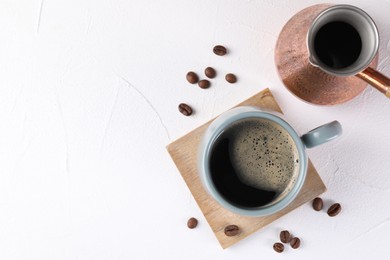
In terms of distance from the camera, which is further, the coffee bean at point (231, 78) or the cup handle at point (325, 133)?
the coffee bean at point (231, 78)

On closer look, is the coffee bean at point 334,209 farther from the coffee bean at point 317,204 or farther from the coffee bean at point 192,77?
the coffee bean at point 192,77

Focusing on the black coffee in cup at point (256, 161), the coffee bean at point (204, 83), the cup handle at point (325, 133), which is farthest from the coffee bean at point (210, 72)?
the cup handle at point (325, 133)

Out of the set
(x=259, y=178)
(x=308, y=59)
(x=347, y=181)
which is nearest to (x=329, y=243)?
(x=347, y=181)

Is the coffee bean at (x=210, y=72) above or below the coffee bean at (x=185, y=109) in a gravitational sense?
above

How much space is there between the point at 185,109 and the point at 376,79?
32 cm

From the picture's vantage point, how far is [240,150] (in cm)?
90

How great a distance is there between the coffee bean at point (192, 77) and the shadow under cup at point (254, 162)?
15 centimetres

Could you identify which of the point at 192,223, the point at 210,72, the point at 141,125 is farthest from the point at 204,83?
the point at 192,223

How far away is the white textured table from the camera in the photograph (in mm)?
1000

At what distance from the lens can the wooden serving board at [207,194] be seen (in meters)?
0.95

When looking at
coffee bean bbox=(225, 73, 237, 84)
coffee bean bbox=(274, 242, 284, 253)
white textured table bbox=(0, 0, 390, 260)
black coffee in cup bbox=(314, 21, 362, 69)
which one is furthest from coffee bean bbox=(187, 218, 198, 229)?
black coffee in cup bbox=(314, 21, 362, 69)

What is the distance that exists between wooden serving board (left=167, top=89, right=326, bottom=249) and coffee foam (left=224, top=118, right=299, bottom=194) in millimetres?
52

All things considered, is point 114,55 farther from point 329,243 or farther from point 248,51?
point 329,243

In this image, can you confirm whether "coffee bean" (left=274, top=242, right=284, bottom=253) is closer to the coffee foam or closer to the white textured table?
the white textured table
